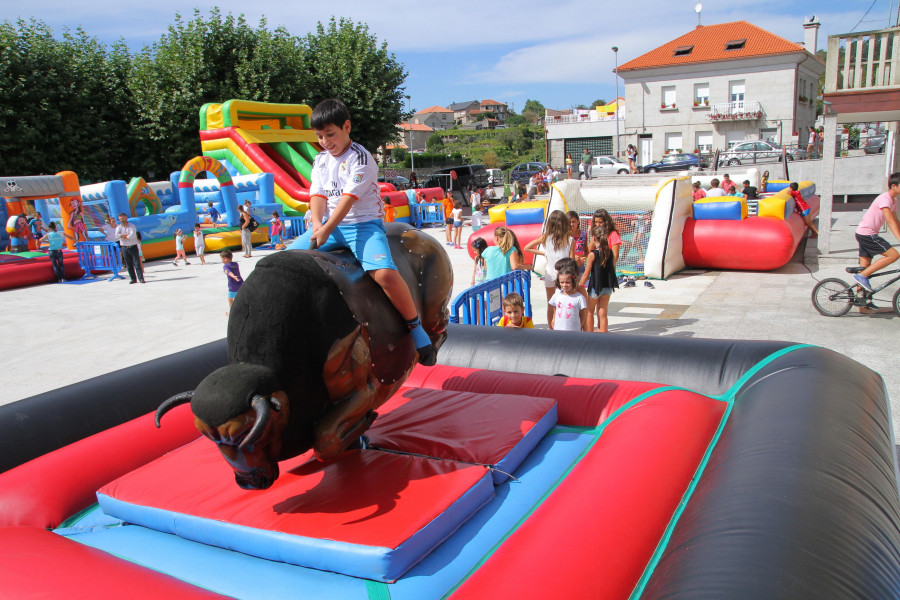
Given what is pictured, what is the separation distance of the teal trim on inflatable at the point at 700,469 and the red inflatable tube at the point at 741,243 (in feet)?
24.4

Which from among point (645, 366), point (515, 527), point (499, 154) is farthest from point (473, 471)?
point (499, 154)

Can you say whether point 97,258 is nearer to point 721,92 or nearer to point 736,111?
point 736,111

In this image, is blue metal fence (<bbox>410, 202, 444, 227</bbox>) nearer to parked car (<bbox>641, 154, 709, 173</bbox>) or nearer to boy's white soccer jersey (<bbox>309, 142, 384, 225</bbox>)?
parked car (<bbox>641, 154, 709, 173</bbox>)

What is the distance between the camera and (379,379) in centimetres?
347

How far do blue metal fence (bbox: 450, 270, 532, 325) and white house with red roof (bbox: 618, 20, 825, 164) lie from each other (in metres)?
35.6

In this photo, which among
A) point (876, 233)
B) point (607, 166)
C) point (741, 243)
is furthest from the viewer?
point (607, 166)

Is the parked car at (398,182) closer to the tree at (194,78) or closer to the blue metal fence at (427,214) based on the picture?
the tree at (194,78)

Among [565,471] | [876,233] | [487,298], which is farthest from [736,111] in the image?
[565,471]

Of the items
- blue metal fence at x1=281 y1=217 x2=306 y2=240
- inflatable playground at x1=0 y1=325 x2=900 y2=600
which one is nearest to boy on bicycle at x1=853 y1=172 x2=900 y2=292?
inflatable playground at x1=0 y1=325 x2=900 y2=600

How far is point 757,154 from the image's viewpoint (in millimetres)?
29562

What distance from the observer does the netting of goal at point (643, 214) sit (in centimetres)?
1158

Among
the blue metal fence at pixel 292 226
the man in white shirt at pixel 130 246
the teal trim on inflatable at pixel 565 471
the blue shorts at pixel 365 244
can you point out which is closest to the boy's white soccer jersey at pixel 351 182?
the blue shorts at pixel 365 244

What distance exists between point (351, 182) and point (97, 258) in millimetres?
14708

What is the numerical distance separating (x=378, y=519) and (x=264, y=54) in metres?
29.1
